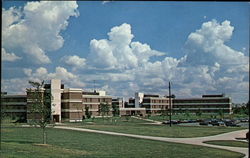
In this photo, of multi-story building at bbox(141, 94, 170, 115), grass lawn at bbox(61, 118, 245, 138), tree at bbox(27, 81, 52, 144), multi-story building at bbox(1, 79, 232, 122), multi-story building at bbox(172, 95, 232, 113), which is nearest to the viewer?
tree at bbox(27, 81, 52, 144)

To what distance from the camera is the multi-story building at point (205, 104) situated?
9862 centimetres

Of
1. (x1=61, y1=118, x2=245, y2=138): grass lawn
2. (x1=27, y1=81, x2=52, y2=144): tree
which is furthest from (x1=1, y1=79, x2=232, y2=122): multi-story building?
(x1=27, y1=81, x2=52, y2=144): tree

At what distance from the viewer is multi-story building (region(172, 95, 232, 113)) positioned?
98.6 metres

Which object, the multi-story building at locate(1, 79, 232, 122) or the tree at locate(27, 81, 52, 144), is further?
the multi-story building at locate(1, 79, 232, 122)

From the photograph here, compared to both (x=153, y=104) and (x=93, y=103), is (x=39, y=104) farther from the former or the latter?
(x=153, y=104)

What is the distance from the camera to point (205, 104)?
101875 mm

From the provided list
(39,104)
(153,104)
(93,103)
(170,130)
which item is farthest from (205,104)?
(39,104)

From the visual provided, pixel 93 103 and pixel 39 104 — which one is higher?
pixel 39 104

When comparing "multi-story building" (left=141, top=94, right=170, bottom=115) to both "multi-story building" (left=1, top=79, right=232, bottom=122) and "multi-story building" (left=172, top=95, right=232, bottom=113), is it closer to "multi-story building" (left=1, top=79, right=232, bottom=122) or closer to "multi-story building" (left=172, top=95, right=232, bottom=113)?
"multi-story building" (left=1, top=79, right=232, bottom=122)

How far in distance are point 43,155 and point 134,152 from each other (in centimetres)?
447

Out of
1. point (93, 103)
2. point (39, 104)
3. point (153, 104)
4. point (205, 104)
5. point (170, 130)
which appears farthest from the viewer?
point (205, 104)

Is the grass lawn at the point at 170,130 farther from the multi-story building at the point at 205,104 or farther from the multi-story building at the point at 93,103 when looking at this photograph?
the multi-story building at the point at 205,104

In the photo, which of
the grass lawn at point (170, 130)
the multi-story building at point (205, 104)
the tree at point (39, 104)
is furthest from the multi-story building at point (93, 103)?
the tree at point (39, 104)

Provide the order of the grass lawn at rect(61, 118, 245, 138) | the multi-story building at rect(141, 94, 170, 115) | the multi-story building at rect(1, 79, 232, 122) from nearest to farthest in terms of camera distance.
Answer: the grass lawn at rect(61, 118, 245, 138), the multi-story building at rect(1, 79, 232, 122), the multi-story building at rect(141, 94, 170, 115)
